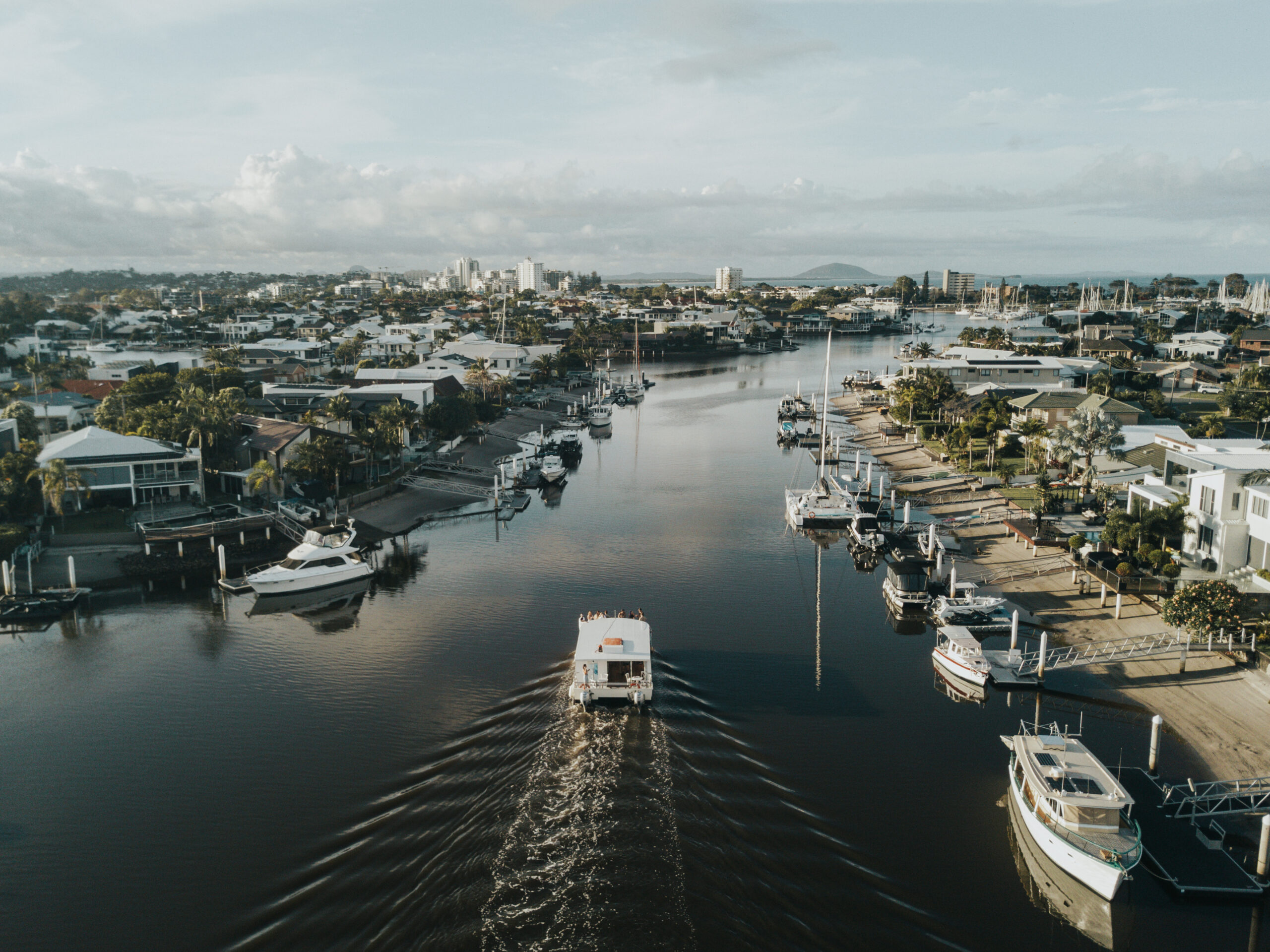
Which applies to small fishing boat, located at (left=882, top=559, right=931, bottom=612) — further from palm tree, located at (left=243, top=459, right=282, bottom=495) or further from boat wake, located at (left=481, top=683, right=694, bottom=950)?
palm tree, located at (left=243, top=459, right=282, bottom=495)

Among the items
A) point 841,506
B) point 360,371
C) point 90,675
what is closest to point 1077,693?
point 841,506

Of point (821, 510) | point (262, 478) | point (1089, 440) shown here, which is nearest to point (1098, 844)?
point (821, 510)

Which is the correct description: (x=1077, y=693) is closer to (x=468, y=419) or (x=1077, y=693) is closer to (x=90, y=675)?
(x=90, y=675)

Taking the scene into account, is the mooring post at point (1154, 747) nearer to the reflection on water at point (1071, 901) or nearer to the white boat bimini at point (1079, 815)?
the white boat bimini at point (1079, 815)

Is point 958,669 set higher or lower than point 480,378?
lower

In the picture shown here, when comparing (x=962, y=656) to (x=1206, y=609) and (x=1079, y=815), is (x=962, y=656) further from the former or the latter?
(x=1079, y=815)

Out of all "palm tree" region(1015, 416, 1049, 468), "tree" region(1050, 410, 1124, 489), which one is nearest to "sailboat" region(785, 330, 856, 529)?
"tree" region(1050, 410, 1124, 489)
